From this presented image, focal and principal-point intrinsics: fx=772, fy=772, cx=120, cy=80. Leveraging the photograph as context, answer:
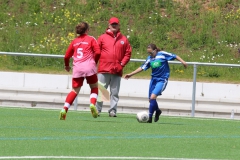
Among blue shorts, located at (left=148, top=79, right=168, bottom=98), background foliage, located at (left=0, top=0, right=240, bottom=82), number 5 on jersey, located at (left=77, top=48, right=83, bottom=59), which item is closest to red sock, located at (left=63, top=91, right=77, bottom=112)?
number 5 on jersey, located at (left=77, top=48, right=83, bottom=59)

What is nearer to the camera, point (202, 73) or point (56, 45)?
point (202, 73)

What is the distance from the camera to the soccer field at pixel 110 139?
817cm

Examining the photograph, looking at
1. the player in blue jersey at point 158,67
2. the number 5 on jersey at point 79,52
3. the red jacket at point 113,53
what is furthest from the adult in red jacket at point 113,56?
the number 5 on jersey at point 79,52

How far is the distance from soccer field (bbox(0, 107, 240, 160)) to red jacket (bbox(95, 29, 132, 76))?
158 centimetres

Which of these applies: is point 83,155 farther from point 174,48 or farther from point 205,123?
point 174,48

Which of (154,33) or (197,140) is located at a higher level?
(154,33)

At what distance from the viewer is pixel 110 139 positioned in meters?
9.81

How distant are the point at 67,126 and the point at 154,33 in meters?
16.2

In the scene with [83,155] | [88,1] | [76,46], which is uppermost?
[88,1]

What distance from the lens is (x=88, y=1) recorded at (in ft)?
97.2

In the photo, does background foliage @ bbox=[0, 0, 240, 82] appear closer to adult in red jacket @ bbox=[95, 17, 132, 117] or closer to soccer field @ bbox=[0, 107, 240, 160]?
adult in red jacket @ bbox=[95, 17, 132, 117]

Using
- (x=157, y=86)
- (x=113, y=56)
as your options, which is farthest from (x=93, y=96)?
(x=113, y=56)

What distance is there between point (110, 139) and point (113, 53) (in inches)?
204

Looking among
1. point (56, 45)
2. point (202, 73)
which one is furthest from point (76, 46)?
point (56, 45)
